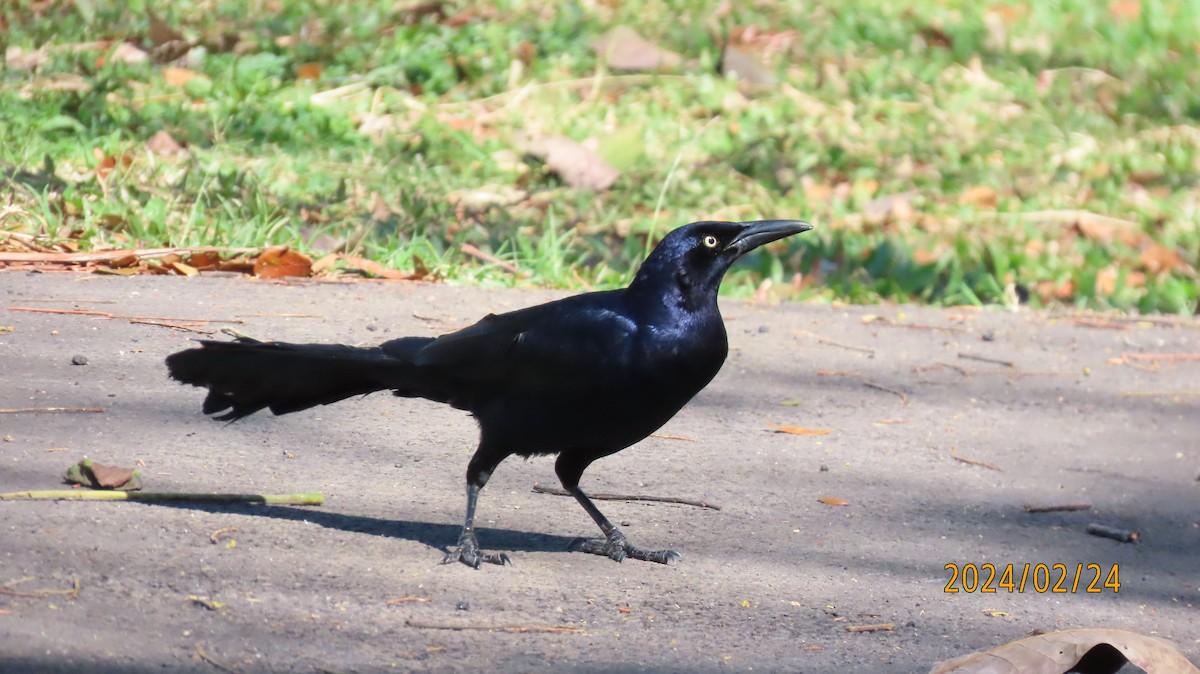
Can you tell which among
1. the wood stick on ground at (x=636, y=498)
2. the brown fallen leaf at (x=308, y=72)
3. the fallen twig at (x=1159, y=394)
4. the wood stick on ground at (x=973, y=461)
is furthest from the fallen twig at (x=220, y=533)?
the brown fallen leaf at (x=308, y=72)

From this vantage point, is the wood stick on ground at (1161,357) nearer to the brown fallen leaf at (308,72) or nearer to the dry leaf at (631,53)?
the dry leaf at (631,53)

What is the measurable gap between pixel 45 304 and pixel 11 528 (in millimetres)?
1866

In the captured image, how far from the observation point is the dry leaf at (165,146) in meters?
7.19

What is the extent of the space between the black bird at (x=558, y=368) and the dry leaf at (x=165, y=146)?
3.99 metres

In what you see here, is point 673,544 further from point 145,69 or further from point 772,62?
point 772,62

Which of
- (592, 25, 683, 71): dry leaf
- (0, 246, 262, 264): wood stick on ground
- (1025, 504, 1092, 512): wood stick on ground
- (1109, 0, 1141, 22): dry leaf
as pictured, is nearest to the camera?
(1025, 504, 1092, 512): wood stick on ground

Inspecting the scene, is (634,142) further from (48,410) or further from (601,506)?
(48,410)

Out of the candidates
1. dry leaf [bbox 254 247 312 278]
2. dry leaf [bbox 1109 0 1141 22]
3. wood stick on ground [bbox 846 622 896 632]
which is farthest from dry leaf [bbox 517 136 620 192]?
dry leaf [bbox 1109 0 1141 22]

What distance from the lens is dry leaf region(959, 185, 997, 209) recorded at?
28.7 ft

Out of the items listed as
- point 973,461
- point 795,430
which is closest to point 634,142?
point 795,430

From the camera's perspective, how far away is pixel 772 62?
10406 millimetres

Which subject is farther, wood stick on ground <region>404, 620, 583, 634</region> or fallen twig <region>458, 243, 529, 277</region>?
fallen twig <region>458, 243, 529, 277</region>

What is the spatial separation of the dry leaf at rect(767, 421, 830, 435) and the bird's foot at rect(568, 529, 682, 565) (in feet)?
4.31

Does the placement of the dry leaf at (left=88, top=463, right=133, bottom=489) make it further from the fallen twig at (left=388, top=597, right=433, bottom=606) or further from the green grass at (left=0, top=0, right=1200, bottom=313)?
the green grass at (left=0, top=0, right=1200, bottom=313)
